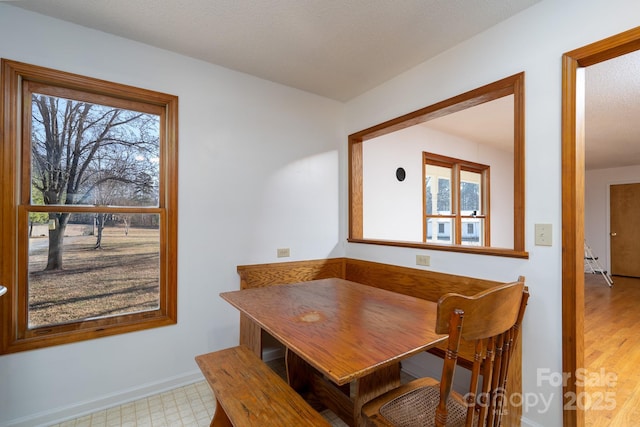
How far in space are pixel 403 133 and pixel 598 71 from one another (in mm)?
1840

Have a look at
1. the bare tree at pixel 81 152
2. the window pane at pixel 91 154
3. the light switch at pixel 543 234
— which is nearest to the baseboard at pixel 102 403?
the bare tree at pixel 81 152

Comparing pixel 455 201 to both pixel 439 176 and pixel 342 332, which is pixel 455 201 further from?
pixel 342 332

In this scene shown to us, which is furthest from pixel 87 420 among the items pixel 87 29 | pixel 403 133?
pixel 403 133

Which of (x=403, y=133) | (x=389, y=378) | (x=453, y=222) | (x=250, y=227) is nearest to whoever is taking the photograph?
(x=389, y=378)

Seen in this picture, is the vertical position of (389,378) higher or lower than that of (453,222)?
lower

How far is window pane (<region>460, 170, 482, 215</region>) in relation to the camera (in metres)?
4.61

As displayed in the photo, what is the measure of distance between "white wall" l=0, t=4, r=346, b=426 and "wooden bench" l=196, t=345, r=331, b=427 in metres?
0.76

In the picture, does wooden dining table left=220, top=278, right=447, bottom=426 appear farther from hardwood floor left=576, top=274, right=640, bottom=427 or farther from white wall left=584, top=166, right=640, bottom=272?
white wall left=584, top=166, right=640, bottom=272

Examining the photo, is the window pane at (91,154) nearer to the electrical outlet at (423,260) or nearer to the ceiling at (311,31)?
the ceiling at (311,31)

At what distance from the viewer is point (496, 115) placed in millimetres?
3391

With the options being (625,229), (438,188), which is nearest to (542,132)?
(438,188)

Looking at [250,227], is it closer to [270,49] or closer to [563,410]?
[270,49]

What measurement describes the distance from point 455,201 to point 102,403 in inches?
180

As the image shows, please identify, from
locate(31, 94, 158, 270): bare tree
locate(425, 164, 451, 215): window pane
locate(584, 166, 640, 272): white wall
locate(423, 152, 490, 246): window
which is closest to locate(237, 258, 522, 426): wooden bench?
locate(31, 94, 158, 270): bare tree
